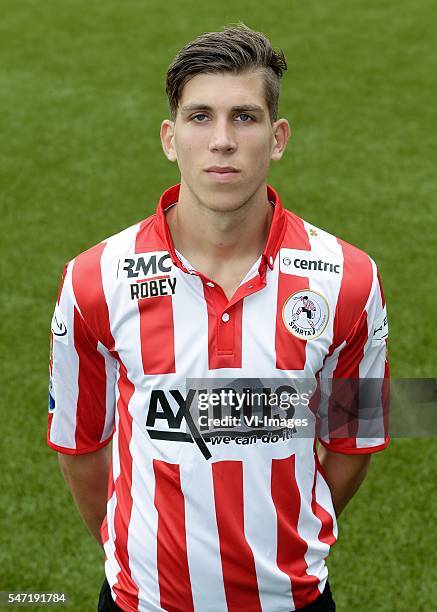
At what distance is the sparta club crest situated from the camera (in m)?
2.03

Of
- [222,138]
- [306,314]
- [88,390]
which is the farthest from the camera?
[88,390]

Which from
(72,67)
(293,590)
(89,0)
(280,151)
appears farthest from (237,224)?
(89,0)

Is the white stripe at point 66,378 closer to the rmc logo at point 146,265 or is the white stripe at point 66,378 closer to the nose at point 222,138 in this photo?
the rmc logo at point 146,265

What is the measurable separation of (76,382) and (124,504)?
0.32 metres

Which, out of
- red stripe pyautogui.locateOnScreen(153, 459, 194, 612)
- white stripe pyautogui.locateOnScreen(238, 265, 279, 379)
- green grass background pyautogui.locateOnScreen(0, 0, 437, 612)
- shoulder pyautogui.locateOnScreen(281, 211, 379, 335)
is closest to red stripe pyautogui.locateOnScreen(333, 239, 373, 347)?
shoulder pyautogui.locateOnScreen(281, 211, 379, 335)

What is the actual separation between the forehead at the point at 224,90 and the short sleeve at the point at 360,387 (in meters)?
0.48

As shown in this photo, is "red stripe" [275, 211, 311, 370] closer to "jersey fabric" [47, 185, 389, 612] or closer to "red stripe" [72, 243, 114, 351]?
"jersey fabric" [47, 185, 389, 612]

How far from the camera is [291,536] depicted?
2.10 meters

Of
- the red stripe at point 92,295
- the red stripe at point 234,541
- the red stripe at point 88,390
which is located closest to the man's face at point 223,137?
the red stripe at point 92,295

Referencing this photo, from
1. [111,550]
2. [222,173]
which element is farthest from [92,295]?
[111,550]

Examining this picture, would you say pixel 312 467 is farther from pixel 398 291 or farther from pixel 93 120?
pixel 93 120

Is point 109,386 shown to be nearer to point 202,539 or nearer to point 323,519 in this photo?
point 202,539

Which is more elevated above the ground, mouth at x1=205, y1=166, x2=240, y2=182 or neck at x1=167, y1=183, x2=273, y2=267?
mouth at x1=205, y1=166, x2=240, y2=182

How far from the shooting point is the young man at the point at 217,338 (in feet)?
6.54
